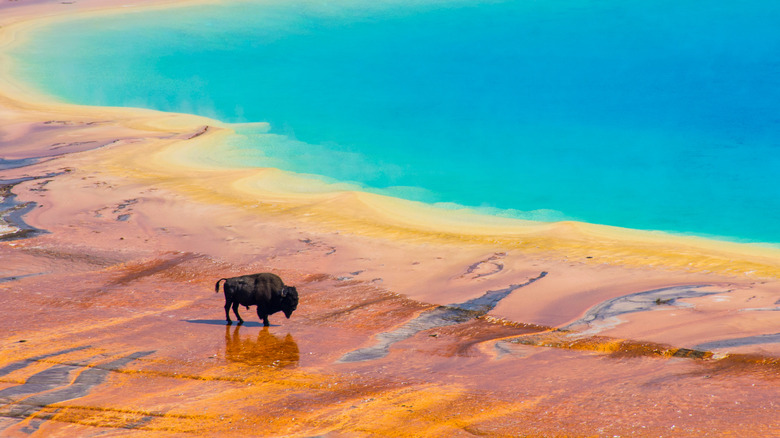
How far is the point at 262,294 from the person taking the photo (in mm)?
7246

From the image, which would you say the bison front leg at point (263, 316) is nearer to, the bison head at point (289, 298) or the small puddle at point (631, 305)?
the bison head at point (289, 298)

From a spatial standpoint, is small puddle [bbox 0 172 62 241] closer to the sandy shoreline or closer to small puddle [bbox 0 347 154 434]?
the sandy shoreline

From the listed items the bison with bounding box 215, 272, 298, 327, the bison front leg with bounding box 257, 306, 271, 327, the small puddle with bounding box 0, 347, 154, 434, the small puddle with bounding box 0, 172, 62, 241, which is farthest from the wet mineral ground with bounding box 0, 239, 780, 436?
the small puddle with bounding box 0, 172, 62, 241

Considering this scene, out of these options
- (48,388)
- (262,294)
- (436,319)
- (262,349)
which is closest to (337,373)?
→ (262,349)

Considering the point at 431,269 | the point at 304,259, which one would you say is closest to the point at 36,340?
the point at 304,259

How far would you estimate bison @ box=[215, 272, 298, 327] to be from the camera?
7.24 meters

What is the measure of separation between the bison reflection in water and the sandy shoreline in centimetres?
3

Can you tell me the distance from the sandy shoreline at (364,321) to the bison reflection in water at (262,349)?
28mm

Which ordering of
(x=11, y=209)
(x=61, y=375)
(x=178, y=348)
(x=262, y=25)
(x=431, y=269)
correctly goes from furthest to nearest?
(x=262, y=25), (x=11, y=209), (x=431, y=269), (x=178, y=348), (x=61, y=375)

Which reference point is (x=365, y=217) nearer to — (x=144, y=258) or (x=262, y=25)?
(x=144, y=258)

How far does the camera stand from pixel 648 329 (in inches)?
298

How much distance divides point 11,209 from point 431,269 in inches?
282

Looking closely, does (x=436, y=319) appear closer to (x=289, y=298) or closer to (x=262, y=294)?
(x=289, y=298)

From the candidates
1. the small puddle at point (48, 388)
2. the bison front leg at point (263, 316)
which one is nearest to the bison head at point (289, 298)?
the bison front leg at point (263, 316)
